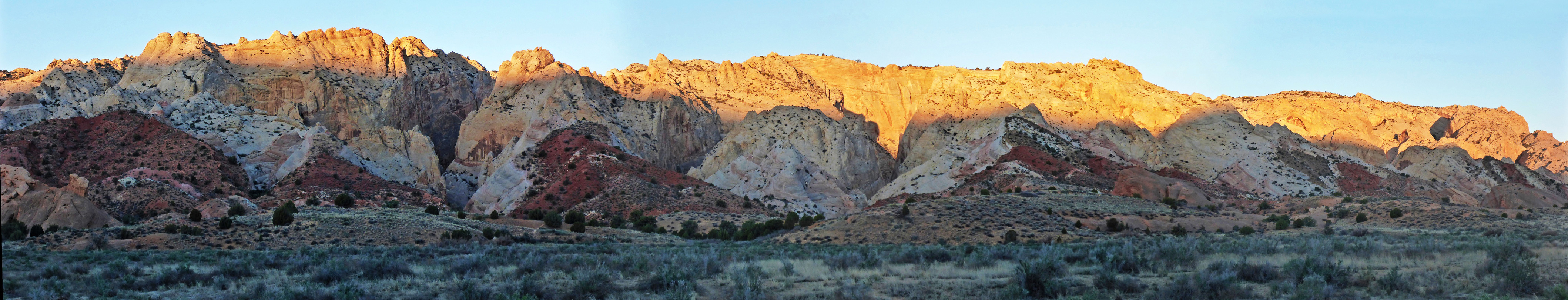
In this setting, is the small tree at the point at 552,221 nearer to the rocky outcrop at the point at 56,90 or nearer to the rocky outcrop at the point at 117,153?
the rocky outcrop at the point at 117,153

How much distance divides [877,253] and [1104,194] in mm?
38057

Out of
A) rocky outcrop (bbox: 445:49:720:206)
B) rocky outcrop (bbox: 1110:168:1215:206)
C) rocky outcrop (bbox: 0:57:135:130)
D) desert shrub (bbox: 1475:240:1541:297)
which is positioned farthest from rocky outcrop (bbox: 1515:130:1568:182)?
rocky outcrop (bbox: 0:57:135:130)

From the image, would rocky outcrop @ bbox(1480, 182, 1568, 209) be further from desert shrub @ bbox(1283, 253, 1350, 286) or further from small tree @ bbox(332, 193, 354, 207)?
small tree @ bbox(332, 193, 354, 207)

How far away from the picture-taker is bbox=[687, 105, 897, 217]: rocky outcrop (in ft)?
246

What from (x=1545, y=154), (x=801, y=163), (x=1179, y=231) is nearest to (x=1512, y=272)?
(x=1179, y=231)

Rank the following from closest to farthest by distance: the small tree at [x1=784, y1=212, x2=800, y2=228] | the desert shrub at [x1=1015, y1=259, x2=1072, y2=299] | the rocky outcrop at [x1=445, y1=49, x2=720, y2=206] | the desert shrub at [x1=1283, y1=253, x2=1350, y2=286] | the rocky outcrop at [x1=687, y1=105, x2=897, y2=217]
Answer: the desert shrub at [x1=1015, y1=259, x2=1072, y2=299] < the desert shrub at [x1=1283, y1=253, x2=1350, y2=286] < the small tree at [x1=784, y1=212, x2=800, y2=228] < the rocky outcrop at [x1=687, y1=105, x2=897, y2=217] < the rocky outcrop at [x1=445, y1=49, x2=720, y2=206]

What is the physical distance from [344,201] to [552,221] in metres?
16.4

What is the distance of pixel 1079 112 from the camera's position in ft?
338

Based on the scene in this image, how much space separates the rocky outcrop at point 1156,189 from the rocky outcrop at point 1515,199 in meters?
14.7

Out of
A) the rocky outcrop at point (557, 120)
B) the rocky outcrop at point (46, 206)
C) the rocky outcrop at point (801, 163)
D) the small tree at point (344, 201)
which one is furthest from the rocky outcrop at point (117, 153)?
the rocky outcrop at point (801, 163)

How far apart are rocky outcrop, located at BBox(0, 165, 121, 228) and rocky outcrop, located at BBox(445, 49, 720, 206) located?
1063 inches

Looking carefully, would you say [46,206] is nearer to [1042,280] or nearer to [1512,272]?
[1042,280]

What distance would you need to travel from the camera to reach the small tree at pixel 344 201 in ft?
204

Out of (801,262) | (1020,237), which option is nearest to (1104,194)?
(1020,237)
